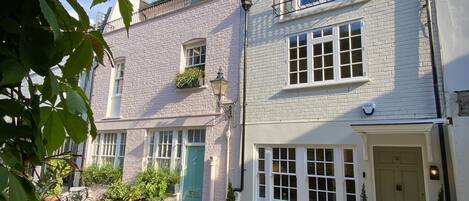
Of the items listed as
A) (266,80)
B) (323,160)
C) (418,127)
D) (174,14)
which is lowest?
(323,160)

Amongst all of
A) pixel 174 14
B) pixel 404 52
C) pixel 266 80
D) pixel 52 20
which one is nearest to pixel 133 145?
pixel 174 14

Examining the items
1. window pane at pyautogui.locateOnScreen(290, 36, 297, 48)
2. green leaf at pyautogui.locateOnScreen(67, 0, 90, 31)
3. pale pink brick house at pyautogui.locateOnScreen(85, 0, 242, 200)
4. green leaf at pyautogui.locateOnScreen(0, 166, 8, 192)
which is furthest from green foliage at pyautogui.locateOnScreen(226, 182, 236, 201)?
green leaf at pyautogui.locateOnScreen(0, 166, 8, 192)

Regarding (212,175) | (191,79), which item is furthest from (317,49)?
(212,175)

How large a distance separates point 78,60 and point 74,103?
10 centimetres

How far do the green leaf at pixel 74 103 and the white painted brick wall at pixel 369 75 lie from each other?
756cm

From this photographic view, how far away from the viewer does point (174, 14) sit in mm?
12203

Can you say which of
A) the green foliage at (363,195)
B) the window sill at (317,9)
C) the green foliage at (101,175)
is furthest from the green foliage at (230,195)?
the green foliage at (101,175)

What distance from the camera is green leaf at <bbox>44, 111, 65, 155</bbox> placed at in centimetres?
80

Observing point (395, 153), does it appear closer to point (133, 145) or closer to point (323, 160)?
point (323, 160)

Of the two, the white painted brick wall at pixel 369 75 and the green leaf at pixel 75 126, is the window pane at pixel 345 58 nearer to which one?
the white painted brick wall at pixel 369 75

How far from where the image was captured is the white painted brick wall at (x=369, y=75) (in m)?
7.34

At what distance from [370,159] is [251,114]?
3259 millimetres

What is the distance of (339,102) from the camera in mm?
8094

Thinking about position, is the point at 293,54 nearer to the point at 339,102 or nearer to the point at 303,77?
the point at 303,77
